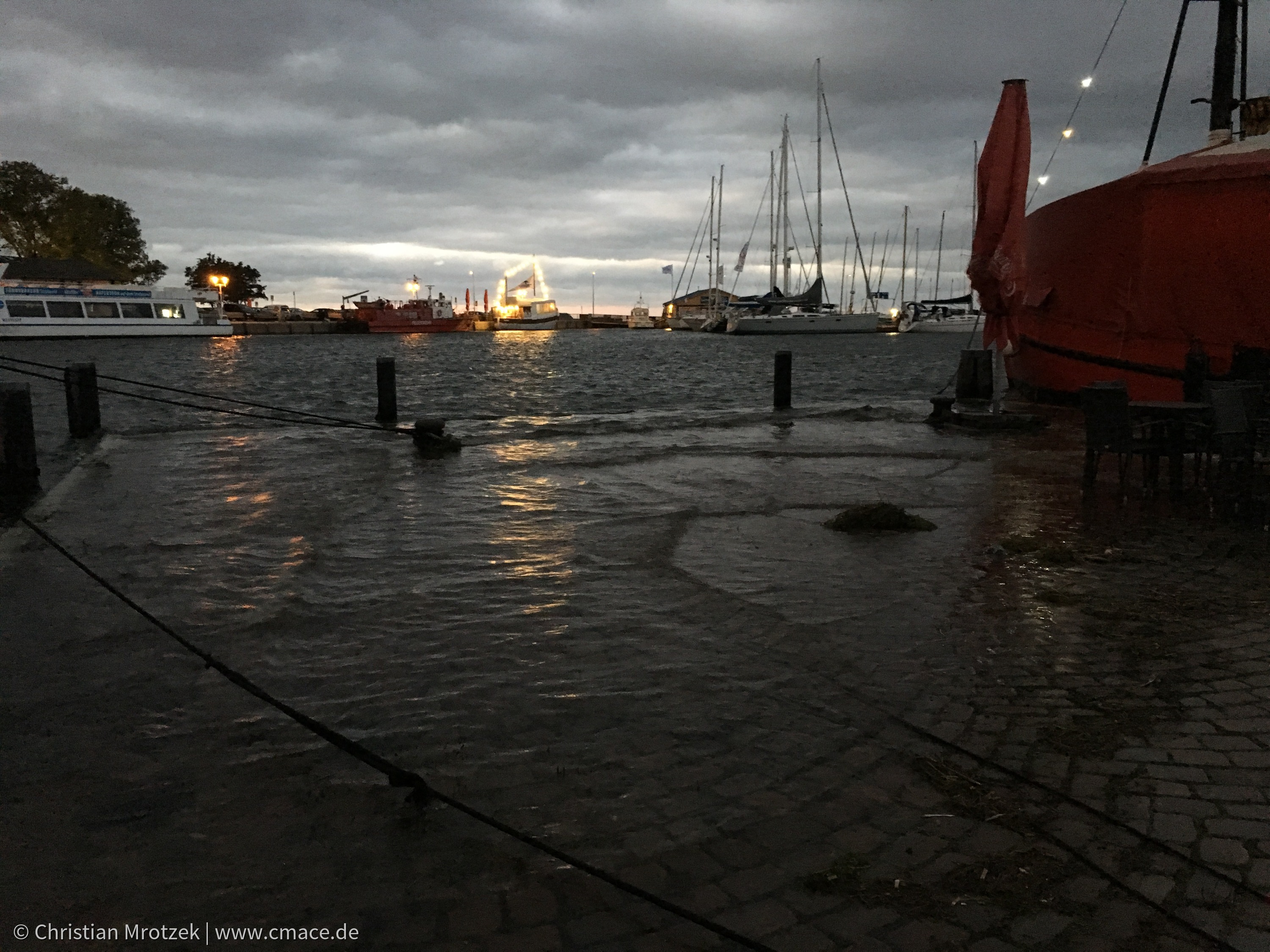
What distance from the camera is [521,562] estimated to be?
646 cm

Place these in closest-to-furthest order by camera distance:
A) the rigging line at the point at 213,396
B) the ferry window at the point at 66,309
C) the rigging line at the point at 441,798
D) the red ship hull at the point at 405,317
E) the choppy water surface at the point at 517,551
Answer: the rigging line at the point at 441,798
the choppy water surface at the point at 517,551
the rigging line at the point at 213,396
the ferry window at the point at 66,309
the red ship hull at the point at 405,317

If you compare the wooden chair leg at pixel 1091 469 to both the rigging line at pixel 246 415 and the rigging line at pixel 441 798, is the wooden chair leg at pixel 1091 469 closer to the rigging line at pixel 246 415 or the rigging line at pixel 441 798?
the rigging line at pixel 441 798

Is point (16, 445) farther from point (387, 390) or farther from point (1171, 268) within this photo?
point (1171, 268)

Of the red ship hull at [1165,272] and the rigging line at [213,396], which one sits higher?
the red ship hull at [1165,272]

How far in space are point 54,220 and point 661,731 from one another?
95.0 meters

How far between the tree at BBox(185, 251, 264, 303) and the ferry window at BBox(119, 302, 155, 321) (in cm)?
4146

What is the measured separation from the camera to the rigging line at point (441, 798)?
2.50 m

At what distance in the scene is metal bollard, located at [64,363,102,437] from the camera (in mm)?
13875

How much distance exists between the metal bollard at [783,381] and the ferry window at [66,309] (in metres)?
68.6

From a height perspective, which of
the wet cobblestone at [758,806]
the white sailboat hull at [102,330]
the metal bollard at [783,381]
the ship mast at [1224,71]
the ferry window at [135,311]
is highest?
the ship mast at [1224,71]

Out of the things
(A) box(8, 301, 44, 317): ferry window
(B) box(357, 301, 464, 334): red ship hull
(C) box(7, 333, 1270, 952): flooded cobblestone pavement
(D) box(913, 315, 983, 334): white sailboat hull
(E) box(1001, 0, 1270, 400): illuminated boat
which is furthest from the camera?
(B) box(357, 301, 464, 334): red ship hull

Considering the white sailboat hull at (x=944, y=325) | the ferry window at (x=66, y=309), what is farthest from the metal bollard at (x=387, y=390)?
the white sailboat hull at (x=944, y=325)

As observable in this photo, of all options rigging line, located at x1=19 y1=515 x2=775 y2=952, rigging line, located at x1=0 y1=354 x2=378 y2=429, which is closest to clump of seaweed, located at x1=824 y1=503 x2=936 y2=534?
rigging line, located at x1=19 y1=515 x2=775 y2=952

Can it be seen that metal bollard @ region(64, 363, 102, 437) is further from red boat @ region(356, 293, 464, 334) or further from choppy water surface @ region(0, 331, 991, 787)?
red boat @ region(356, 293, 464, 334)
